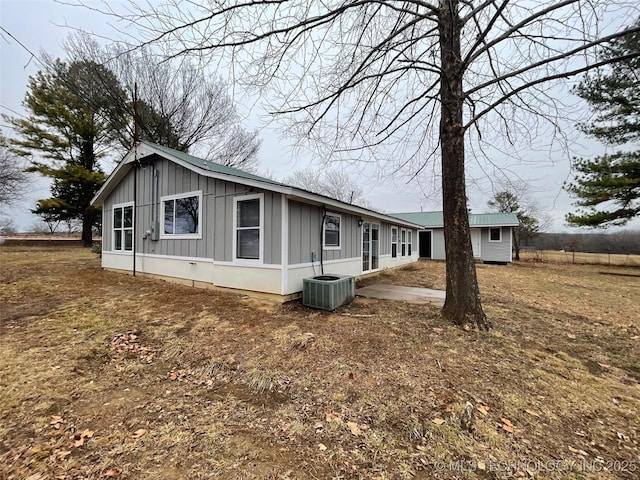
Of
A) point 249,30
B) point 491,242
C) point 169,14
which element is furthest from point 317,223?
point 491,242

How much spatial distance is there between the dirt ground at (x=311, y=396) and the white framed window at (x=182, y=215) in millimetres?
2801

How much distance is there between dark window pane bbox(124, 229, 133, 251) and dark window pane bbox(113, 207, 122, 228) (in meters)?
0.58

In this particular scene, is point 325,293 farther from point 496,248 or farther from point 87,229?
point 87,229

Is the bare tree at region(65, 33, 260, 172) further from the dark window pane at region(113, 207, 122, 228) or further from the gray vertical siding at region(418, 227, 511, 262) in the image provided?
the gray vertical siding at region(418, 227, 511, 262)

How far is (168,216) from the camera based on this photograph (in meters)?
8.07

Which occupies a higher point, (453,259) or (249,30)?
(249,30)

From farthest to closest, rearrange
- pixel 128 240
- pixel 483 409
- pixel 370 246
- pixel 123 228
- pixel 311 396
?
pixel 370 246 < pixel 123 228 < pixel 128 240 < pixel 311 396 < pixel 483 409

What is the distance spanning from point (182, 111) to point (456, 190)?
62.0 ft

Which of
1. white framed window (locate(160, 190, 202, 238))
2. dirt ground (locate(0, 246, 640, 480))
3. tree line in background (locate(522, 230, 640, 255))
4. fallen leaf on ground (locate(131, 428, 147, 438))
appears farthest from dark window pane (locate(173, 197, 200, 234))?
tree line in background (locate(522, 230, 640, 255))

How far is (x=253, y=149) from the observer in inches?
829

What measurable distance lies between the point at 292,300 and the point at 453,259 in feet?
11.0

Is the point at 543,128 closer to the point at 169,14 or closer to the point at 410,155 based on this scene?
the point at 410,155

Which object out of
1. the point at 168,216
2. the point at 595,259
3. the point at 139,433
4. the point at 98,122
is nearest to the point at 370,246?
the point at 168,216

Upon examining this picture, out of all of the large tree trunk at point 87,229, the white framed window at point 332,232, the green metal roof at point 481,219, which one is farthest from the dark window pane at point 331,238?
the large tree trunk at point 87,229
